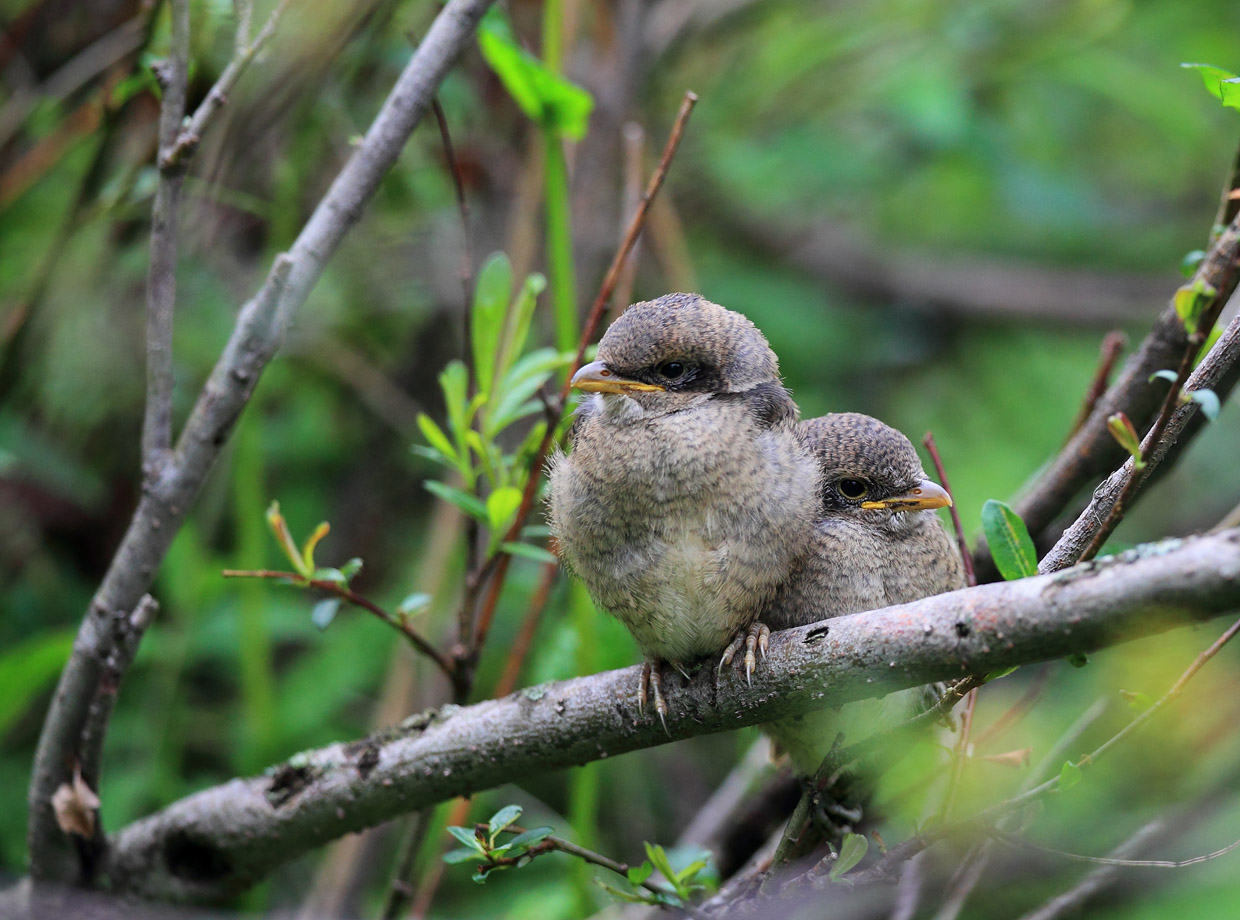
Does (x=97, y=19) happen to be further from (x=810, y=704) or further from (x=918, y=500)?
(x=810, y=704)

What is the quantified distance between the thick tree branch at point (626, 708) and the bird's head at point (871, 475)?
546mm

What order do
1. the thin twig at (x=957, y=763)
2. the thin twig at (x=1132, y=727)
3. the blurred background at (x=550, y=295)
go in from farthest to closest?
the blurred background at (x=550, y=295) → the thin twig at (x=957, y=763) → the thin twig at (x=1132, y=727)

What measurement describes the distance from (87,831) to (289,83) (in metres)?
1.83

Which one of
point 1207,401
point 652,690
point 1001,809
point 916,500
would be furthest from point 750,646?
point 1207,401

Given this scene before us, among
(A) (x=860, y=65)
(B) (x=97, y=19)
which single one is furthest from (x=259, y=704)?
(A) (x=860, y=65)

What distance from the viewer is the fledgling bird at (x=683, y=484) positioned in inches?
78.5

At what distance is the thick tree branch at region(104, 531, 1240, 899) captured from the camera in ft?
Result: 4.24

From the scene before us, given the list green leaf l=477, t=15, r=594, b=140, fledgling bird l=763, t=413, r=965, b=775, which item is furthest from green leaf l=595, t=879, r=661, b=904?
green leaf l=477, t=15, r=594, b=140

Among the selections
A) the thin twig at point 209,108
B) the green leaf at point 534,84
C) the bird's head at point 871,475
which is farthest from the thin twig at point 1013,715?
the thin twig at point 209,108

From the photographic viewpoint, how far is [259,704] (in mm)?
2957

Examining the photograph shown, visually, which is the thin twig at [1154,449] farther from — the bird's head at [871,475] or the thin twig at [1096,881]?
the thin twig at [1096,881]

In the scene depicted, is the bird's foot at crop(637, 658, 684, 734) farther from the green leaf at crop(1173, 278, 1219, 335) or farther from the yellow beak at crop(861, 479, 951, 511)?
the green leaf at crop(1173, 278, 1219, 335)

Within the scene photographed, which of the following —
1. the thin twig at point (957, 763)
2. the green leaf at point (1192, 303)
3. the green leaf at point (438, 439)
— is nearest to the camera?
the green leaf at point (1192, 303)

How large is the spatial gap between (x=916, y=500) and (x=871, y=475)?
105 mm
